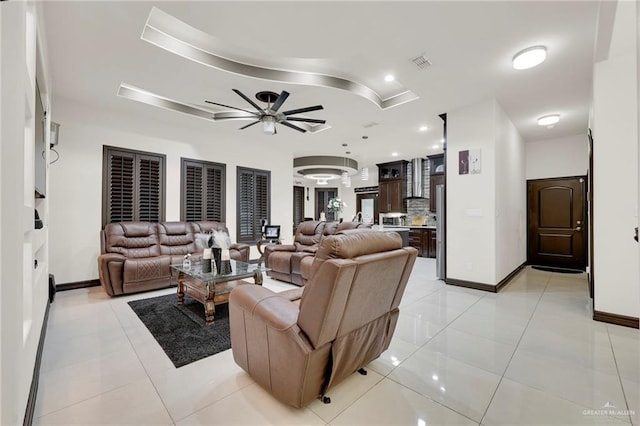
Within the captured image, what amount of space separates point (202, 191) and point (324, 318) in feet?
16.4

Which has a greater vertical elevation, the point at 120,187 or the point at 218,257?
the point at 120,187

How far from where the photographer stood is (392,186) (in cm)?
873

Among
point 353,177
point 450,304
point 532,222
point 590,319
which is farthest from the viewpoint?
point 353,177

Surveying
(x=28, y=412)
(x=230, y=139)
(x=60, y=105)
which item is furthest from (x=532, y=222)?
(x=60, y=105)

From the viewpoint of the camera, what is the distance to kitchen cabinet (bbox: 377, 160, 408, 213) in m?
8.48

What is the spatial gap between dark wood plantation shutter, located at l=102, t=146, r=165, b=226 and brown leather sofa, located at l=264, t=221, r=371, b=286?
7.48ft

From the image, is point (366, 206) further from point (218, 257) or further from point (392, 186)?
point (218, 257)

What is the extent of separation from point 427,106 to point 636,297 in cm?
338

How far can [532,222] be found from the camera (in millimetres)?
6285

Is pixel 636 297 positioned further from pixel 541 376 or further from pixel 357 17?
pixel 357 17

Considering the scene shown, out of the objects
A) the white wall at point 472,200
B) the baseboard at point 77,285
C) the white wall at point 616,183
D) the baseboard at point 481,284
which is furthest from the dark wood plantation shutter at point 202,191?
the white wall at point 616,183

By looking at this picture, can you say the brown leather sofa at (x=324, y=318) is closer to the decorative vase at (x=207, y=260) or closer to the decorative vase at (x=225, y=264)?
the decorative vase at (x=225, y=264)

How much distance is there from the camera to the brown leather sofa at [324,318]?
145 centimetres

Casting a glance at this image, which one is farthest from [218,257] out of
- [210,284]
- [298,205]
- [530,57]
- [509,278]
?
[298,205]
